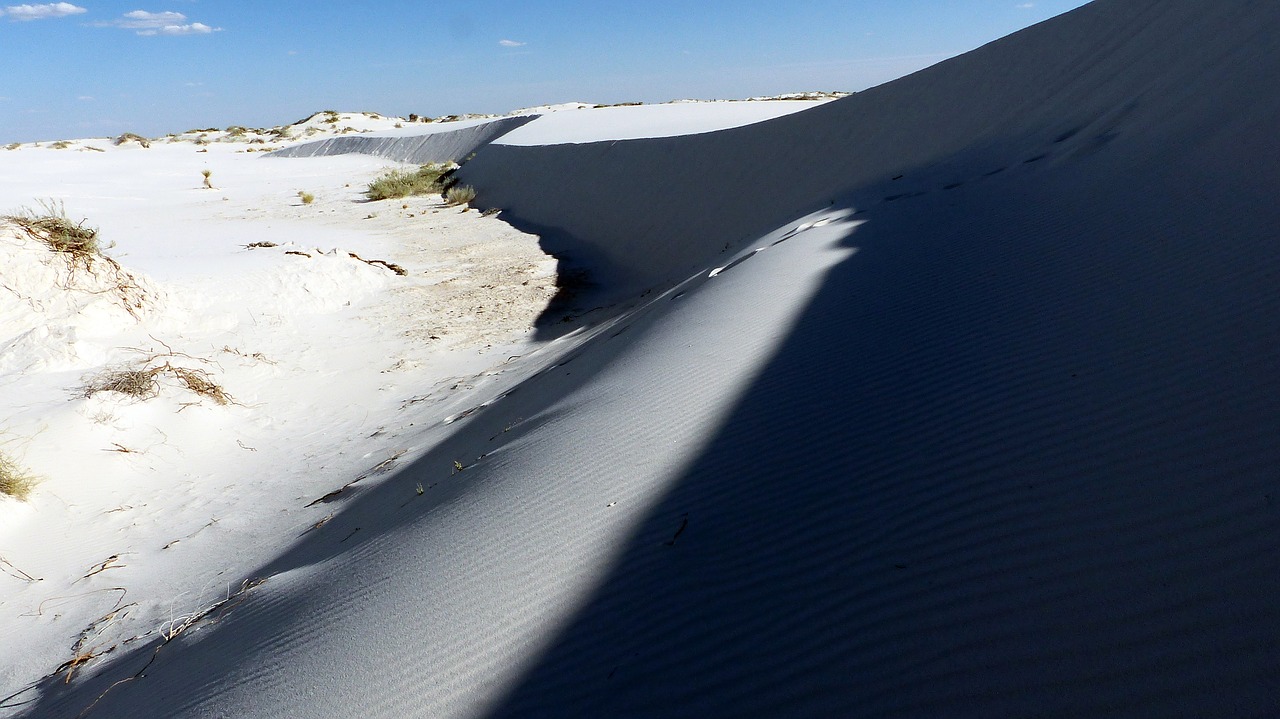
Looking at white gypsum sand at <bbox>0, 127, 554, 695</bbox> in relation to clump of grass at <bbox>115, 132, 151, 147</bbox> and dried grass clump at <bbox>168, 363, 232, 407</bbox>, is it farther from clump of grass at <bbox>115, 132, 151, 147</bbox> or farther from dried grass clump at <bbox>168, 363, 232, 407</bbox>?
clump of grass at <bbox>115, 132, 151, 147</bbox>

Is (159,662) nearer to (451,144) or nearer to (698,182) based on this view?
(698,182)

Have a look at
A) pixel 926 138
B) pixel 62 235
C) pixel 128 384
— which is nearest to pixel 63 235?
pixel 62 235

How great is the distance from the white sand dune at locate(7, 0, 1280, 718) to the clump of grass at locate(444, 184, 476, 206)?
44.9 ft

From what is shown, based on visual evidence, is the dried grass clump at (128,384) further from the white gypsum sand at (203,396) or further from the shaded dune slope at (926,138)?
the shaded dune slope at (926,138)

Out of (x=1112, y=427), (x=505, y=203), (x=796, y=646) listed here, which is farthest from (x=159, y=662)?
(x=505, y=203)

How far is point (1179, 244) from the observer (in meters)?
3.76

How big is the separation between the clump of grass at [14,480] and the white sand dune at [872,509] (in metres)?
→ 2.19

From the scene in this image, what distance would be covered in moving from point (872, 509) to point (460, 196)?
1754 cm

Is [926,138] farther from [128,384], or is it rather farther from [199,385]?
[128,384]

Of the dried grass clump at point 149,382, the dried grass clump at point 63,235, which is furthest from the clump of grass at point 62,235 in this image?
the dried grass clump at point 149,382

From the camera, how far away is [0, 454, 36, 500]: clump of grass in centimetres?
485

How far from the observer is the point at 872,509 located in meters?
2.39

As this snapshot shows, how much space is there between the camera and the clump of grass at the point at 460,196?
18.5 m

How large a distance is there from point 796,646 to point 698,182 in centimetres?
1248
